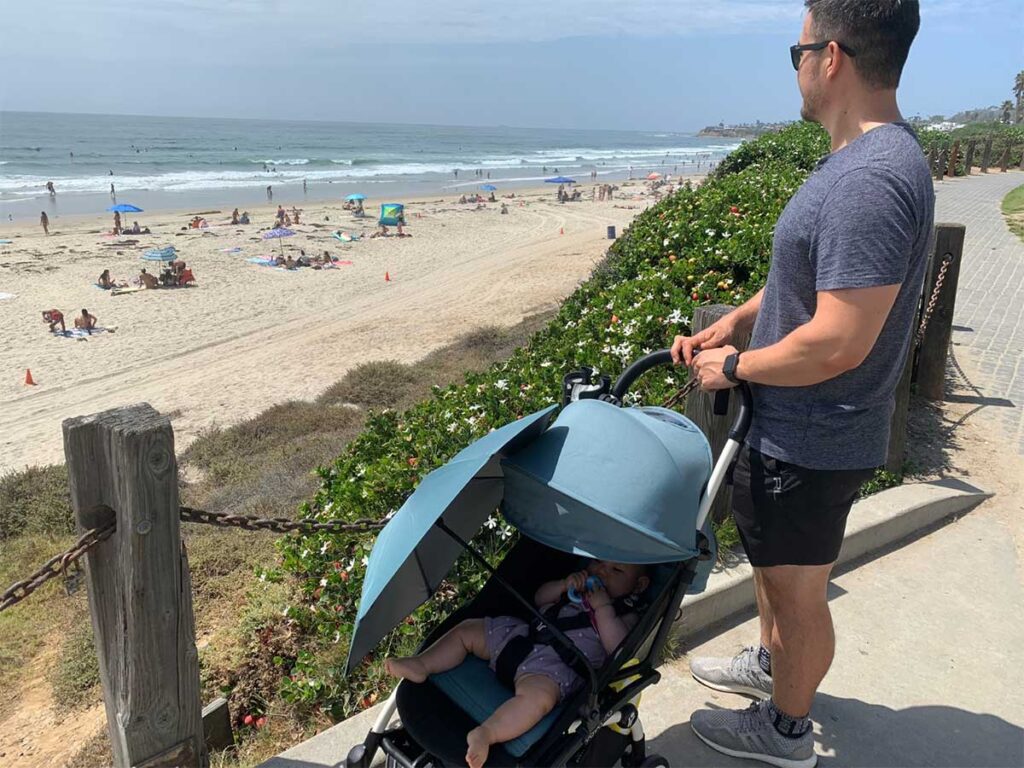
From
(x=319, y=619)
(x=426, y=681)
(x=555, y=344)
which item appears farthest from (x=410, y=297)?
(x=426, y=681)

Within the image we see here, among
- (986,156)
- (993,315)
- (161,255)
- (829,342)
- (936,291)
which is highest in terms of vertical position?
(986,156)

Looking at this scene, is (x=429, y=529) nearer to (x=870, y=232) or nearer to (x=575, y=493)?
(x=575, y=493)

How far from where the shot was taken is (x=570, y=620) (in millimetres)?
2312

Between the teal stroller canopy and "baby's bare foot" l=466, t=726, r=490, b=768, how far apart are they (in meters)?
0.42

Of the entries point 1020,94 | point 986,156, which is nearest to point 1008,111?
point 1020,94

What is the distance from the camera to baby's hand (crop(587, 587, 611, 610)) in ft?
7.58

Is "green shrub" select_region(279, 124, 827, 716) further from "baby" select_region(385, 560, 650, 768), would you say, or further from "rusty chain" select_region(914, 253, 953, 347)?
"rusty chain" select_region(914, 253, 953, 347)

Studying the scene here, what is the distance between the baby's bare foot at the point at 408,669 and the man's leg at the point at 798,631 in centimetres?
116

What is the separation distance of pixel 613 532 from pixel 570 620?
0.43m

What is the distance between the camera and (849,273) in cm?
194

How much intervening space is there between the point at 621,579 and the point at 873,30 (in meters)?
1.68

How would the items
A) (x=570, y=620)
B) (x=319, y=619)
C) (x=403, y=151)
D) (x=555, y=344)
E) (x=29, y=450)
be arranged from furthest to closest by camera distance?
(x=403, y=151)
(x=29, y=450)
(x=555, y=344)
(x=319, y=619)
(x=570, y=620)

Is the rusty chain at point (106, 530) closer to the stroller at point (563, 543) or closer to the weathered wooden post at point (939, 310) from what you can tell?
the stroller at point (563, 543)

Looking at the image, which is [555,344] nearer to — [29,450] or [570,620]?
[570,620]
